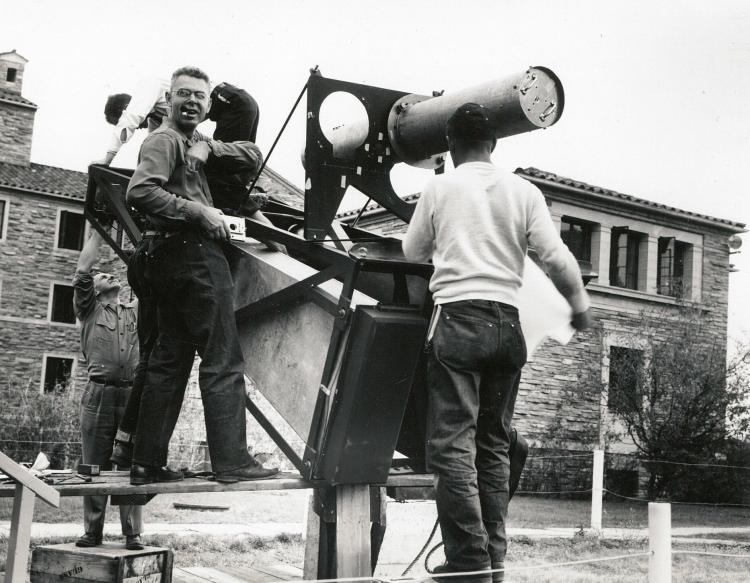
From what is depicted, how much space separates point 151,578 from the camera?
5758 millimetres

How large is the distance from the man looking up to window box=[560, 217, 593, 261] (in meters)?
19.7

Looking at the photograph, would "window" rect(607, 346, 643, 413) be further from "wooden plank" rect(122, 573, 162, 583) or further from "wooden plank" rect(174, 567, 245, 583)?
"wooden plank" rect(122, 573, 162, 583)

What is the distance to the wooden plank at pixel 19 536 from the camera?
3678 millimetres

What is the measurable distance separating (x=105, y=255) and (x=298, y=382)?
3336 cm

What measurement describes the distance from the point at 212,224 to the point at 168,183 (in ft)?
1.17

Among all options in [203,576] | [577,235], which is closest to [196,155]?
[203,576]

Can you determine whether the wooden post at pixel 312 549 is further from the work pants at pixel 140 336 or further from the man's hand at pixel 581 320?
the man's hand at pixel 581 320

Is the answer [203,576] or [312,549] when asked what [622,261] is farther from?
[312,549]

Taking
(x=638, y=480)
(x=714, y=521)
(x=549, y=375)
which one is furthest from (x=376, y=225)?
(x=714, y=521)

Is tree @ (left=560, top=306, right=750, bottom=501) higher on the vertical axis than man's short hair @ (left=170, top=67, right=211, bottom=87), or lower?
lower

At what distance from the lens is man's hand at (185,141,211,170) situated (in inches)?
189

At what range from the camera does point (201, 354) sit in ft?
15.6

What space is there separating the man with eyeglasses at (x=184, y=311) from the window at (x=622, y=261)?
23.5 metres

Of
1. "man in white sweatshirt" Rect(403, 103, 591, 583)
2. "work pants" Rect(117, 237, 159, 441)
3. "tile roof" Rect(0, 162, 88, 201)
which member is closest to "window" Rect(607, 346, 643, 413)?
"work pants" Rect(117, 237, 159, 441)
